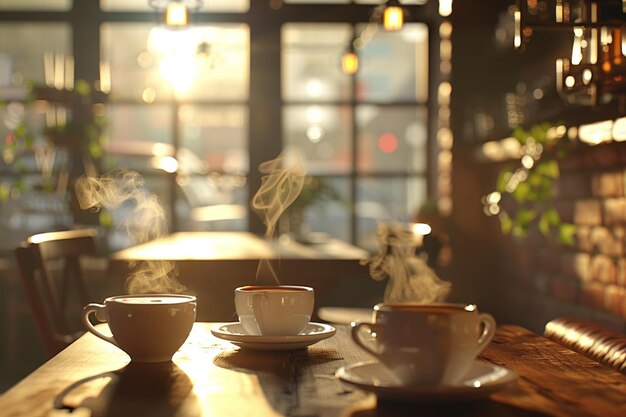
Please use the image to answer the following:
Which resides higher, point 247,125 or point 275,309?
point 247,125

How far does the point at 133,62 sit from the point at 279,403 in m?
5.09

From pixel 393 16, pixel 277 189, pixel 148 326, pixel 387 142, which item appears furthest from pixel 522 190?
pixel 148 326

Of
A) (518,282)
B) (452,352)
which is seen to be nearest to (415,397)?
(452,352)

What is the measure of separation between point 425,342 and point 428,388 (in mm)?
46

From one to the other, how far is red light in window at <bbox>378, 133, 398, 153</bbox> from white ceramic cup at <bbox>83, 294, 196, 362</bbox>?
185 inches

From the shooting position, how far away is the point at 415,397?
87cm

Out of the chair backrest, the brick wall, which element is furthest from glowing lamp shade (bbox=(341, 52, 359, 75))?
the chair backrest

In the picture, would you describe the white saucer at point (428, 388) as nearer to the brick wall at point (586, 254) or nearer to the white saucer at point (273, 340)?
the white saucer at point (273, 340)

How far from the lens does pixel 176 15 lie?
3842mm

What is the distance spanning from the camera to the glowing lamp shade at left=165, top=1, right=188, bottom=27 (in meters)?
3.84

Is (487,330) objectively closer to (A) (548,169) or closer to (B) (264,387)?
(B) (264,387)

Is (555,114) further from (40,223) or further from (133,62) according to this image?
(40,223)

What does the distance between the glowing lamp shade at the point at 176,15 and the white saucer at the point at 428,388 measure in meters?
3.06

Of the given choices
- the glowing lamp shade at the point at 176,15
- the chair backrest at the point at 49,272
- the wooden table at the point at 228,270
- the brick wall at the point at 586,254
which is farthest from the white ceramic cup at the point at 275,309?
the glowing lamp shade at the point at 176,15
